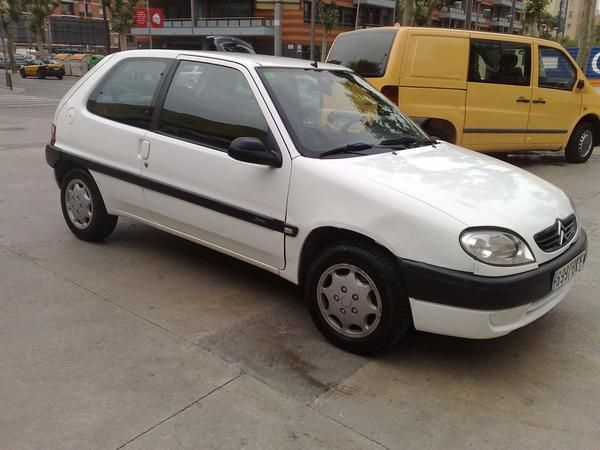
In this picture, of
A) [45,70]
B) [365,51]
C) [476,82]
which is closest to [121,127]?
[365,51]

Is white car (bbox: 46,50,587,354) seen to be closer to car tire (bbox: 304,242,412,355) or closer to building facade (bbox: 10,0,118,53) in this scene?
car tire (bbox: 304,242,412,355)

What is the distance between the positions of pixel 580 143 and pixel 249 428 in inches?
339

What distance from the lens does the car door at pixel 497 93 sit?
7.84 metres

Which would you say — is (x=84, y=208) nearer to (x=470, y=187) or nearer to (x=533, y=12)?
(x=470, y=187)

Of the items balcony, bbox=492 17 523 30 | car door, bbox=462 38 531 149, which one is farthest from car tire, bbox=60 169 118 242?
balcony, bbox=492 17 523 30

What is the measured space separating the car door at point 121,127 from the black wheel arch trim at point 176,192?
1cm

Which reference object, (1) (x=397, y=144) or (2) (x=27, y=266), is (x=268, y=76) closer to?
(1) (x=397, y=144)

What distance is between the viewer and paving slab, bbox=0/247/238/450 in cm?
250

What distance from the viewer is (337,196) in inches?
122

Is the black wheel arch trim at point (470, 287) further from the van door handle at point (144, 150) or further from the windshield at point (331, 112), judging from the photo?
the van door handle at point (144, 150)

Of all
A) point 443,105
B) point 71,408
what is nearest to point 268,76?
point 71,408

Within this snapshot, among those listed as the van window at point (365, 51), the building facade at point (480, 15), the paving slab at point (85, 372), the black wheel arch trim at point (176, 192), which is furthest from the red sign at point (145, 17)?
the paving slab at point (85, 372)

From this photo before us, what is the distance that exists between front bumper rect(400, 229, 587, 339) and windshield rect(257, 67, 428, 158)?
102 centimetres

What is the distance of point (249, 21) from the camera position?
48.3 meters
